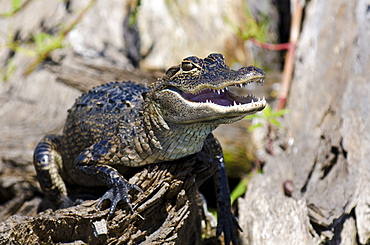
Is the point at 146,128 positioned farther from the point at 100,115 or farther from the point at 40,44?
the point at 40,44

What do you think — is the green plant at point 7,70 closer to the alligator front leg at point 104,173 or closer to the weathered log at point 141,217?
the alligator front leg at point 104,173

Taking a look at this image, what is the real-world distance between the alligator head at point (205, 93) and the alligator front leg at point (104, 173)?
21.6 inches

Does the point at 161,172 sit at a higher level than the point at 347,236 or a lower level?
higher

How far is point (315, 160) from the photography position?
4238mm

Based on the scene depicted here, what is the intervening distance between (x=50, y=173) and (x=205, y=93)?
1689 millimetres

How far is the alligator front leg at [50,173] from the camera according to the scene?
372 centimetres

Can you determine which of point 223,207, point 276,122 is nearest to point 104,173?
point 223,207

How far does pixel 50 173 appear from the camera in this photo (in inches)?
147

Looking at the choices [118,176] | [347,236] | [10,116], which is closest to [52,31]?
[10,116]

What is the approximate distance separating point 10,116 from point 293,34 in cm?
409

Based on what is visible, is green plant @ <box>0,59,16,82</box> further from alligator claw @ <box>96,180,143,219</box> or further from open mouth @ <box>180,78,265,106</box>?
open mouth @ <box>180,78,265,106</box>

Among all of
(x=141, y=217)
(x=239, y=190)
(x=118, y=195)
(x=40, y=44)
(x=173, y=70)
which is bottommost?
(x=239, y=190)

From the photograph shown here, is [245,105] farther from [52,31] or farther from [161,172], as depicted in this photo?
[52,31]

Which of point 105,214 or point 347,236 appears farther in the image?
point 347,236
